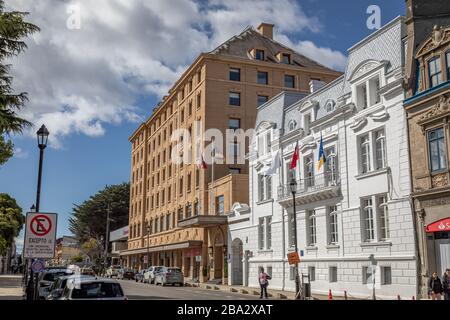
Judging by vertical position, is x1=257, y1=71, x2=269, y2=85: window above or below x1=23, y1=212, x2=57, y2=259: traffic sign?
above

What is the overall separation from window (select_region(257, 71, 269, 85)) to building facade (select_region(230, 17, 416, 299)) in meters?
20.8

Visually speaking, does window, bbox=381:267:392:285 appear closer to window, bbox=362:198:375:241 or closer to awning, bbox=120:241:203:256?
window, bbox=362:198:375:241

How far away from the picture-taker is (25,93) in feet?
60.2

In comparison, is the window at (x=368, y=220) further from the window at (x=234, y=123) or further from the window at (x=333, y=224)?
the window at (x=234, y=123)

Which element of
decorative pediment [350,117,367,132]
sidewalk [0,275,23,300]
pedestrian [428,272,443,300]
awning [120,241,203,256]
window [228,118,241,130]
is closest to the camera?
pedestrian [428,272,443,300]

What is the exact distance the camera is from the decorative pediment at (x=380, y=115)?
90.6 feet

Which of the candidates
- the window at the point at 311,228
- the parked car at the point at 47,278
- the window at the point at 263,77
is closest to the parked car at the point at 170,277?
the window at the point at 311,228

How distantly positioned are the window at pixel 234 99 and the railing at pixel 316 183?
2386cm

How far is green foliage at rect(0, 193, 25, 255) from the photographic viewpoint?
1824 inches

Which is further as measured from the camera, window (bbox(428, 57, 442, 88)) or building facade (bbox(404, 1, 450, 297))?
window (bbox(428, 57, 442, 88))

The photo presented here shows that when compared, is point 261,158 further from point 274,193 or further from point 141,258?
point 141,258

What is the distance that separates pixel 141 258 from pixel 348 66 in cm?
5987

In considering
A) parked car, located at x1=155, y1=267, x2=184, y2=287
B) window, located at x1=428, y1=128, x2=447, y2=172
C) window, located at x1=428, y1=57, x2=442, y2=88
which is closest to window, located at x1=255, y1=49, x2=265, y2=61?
parked car, located at x1=155, y1=267, x2=184, y2=287
